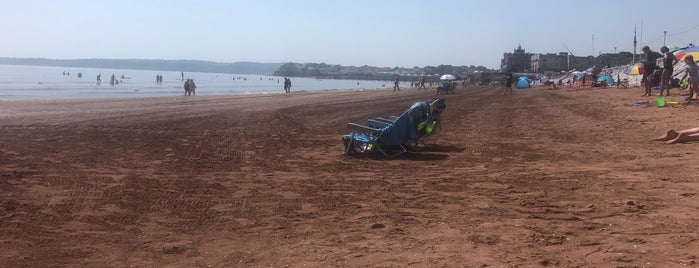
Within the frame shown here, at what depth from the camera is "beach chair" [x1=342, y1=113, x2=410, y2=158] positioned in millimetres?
9328

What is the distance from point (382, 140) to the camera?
9.37 meters

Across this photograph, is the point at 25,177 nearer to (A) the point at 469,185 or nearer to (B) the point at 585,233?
(A) the point at 469,185

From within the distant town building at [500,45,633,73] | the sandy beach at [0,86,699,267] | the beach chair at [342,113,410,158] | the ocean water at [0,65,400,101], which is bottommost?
the sandy beach at [0,86,699,267]

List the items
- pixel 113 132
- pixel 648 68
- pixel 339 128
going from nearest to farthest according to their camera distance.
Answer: pixel 113 132 < pixel 339 128 < pixel 648 68

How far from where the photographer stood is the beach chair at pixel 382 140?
9.33 meters

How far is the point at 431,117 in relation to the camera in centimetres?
1015

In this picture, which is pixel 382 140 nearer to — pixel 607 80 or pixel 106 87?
pixel 607 80

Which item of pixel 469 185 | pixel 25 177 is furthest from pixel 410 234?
pixel 25 177

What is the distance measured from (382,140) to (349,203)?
11.1 feet

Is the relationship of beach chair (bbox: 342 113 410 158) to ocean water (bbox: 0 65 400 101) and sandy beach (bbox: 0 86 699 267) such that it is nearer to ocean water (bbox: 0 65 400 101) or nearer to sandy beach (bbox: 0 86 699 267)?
sandy beach (bbox: 0 86 699 267)

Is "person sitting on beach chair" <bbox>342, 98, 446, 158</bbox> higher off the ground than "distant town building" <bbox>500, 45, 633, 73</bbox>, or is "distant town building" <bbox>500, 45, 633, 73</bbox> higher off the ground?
"distant town building" <bbox>500, 45, 633, 73</bbox>

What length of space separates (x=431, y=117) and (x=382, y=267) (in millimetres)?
6337

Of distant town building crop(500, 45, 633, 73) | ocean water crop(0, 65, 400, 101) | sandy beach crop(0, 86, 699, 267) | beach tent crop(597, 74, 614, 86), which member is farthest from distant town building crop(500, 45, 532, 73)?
sandy beach crop(0, 86, 699, 267)

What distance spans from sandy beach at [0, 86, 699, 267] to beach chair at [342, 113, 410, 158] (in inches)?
9.5
